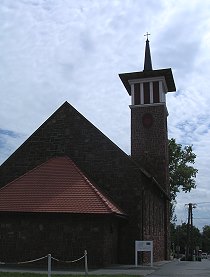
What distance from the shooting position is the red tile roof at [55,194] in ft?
68.9

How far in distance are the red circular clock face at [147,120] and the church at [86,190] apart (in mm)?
79

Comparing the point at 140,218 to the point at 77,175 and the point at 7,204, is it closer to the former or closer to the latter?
the point at 77,175

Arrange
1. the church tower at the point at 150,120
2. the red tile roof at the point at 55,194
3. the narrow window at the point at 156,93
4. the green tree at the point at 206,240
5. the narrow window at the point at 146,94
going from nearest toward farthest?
the red tile roof at the point at 55,194, the church tower at the point at 150,120, the narrow window at the point at 156,93, the narrow window at the point at 146,94, the green tree at the point at 206,240

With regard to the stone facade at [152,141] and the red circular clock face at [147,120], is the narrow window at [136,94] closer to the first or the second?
the stone facade at [152,141]

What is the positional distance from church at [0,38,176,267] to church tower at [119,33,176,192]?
79 millimetres

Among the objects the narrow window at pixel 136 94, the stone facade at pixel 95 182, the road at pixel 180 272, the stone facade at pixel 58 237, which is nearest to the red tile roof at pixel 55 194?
the stone facade at pixel 58 237

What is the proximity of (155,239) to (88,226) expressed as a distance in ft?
34.4

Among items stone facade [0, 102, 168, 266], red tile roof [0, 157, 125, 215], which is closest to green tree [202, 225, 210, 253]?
stone facade [0, 102, 168, 266]

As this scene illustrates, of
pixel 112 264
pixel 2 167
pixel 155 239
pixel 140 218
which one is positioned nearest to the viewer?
pixel 112 264

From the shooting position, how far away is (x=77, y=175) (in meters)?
23.6

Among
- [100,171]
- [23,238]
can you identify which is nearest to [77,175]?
[100,171]

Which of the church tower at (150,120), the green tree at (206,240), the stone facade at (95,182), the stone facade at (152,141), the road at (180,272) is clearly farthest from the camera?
the green tree at (206,240)

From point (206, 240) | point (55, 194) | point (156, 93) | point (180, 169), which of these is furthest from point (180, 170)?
point (206, 240)

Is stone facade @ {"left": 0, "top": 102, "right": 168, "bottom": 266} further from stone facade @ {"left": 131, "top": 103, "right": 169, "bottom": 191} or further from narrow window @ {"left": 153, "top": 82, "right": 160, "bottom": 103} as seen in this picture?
narrow window @ {"left": 153, "top": 82, "right": 160, "bottom": 103}
